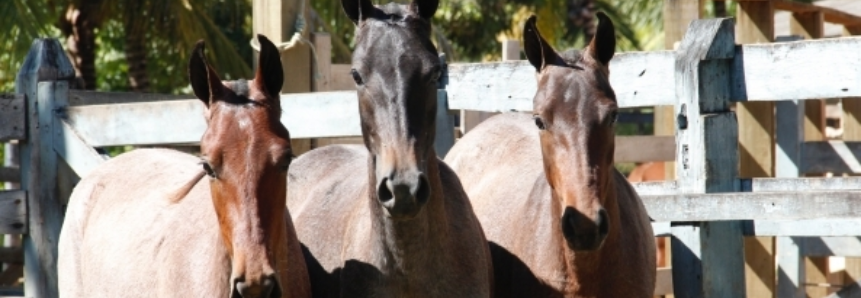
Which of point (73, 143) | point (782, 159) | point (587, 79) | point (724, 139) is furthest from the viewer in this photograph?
point (782, 159)

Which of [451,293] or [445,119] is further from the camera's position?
[445,119]

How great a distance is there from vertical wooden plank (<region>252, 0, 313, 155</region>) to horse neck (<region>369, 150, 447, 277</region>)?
202cm

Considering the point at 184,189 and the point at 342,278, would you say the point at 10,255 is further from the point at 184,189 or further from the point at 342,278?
the point at 342,278

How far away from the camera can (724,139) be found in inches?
199

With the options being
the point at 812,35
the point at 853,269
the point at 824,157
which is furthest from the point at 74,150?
→ the point at 853,269

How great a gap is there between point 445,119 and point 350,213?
102cm

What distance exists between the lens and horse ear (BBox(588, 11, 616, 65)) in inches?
191

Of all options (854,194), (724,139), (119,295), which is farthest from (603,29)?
(119,295)

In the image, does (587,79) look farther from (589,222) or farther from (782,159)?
(782,159)

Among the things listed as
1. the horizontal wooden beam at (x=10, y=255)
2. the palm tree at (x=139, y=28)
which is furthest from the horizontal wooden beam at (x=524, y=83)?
Result: the palm tree at (x=139, y=28)

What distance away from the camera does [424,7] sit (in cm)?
450

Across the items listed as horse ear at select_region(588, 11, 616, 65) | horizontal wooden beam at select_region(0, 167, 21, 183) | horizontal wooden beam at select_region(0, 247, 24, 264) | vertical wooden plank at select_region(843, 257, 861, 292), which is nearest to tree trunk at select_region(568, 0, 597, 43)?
vertical wooden plank at select_region(843, 257, 861, 292)

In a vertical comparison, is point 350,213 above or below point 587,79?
below

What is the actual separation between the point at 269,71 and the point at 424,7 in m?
0.61
